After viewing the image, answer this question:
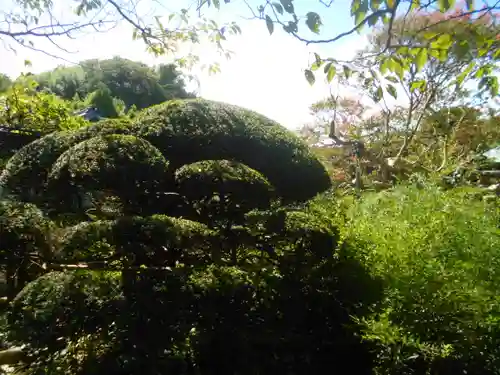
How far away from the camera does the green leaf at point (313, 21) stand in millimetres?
1684

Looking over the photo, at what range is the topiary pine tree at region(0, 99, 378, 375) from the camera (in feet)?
6.97

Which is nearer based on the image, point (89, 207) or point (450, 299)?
point (450, 299)

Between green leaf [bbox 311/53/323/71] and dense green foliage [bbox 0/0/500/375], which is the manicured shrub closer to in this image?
dense green foliage [bbox 0/0/500/375]

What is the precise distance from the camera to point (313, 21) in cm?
169

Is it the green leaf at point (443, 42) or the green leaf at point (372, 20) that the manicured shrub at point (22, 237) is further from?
the green leaf at point (443, 42)

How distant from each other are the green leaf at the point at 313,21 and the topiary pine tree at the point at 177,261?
3.72ft

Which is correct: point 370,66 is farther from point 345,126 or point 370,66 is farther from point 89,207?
point 345,126

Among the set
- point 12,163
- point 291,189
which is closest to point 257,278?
point 291,189

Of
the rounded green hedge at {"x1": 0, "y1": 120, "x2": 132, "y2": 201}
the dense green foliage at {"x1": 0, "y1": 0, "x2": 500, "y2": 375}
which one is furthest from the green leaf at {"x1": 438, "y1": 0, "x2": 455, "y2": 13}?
the rounded green hedge at {"x1": 0, "y1": 120, "x2": 132, "y2": 201}

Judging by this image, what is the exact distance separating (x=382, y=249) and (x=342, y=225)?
1.94 ft

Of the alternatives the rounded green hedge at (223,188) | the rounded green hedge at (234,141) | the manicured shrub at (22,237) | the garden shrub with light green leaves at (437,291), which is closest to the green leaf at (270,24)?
the rounded green hedge at (223,188)

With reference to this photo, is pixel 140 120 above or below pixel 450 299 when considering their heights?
above

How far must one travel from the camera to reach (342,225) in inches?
124

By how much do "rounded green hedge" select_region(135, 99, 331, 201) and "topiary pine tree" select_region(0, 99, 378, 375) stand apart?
0.04 ft
